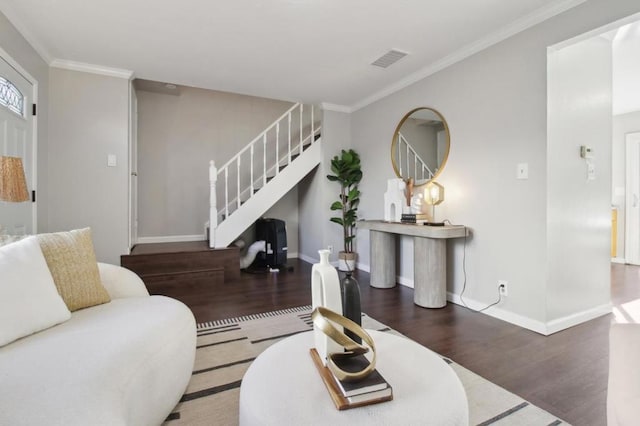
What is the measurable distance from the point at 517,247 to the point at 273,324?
6.69 ft

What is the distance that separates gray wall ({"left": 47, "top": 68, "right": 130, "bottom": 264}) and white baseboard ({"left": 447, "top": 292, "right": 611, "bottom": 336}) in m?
3.75

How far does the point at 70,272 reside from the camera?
156cm

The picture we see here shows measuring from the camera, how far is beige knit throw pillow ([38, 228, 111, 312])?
5.00ft

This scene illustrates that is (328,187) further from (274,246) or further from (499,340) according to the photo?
(499,340)

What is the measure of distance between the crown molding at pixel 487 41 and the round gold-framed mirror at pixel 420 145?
0.37 meters

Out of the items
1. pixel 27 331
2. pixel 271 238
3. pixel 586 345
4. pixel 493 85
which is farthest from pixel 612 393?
pixel 271 238

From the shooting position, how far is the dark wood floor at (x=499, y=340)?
1.59 metres

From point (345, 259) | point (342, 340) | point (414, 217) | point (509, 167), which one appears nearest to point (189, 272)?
point (345, 259)

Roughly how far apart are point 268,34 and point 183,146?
9.25 feet

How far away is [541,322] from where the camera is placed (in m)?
2.34

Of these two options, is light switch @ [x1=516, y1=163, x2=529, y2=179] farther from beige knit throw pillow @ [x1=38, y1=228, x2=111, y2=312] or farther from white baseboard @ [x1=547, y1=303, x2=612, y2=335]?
beige knit throw pillow @ [x1=38, y1=228, x2=111, y2=312]

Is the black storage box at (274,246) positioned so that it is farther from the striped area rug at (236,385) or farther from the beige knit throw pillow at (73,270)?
the beige knit throw pillow at (73,270)

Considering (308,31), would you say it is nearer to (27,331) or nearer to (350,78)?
(350,78)

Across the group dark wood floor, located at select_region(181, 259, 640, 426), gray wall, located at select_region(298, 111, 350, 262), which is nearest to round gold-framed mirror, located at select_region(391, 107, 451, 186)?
gray wall, located at select_region(298, 111, 350, 262)
